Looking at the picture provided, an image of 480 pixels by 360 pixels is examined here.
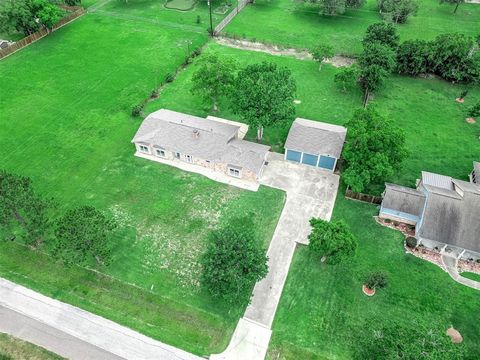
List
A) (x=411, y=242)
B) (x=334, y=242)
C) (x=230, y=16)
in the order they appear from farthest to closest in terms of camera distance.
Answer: (x=230, y=16), (x=411, y=242), (x=334, y=242)

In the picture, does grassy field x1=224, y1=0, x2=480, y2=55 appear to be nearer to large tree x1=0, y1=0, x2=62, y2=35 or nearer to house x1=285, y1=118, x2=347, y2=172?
house x1=285, y1=118, x2=347, y2=172

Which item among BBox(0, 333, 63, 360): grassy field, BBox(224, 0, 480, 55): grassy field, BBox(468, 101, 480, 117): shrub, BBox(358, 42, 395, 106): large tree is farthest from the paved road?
BBox(224, 0, 480, 55): grassy field

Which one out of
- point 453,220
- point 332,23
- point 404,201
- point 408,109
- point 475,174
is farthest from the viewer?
point 332,23

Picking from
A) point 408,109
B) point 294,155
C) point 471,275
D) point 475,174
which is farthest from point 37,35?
point 471,275

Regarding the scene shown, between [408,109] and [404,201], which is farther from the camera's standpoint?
[408,109]

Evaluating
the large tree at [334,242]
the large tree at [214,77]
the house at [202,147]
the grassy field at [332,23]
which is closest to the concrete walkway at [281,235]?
the house at [202,147]

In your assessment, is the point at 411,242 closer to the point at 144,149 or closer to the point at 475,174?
the point at 475,174

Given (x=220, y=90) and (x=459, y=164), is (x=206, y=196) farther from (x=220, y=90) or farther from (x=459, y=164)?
(x=459, y=164)

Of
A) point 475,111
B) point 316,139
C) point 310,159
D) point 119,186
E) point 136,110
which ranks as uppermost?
point 316,139

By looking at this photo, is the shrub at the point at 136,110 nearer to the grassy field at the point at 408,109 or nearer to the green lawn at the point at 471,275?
the grassy field at the point at 408,109
